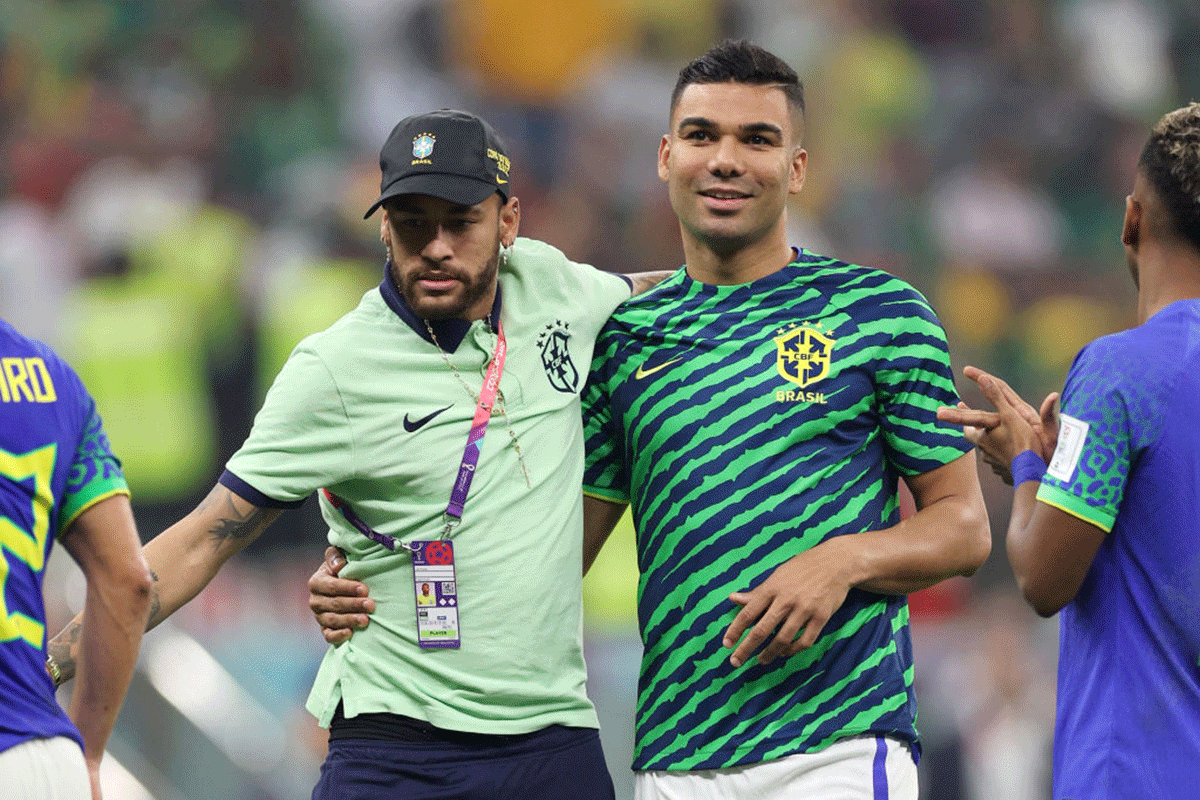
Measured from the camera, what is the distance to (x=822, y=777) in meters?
3.46

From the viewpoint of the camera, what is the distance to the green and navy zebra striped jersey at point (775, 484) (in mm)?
3525

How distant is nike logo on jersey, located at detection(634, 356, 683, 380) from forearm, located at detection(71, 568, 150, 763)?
1.22 metres

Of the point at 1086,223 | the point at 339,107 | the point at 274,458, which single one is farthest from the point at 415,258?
the point at 1086,223

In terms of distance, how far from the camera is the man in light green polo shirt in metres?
3.42

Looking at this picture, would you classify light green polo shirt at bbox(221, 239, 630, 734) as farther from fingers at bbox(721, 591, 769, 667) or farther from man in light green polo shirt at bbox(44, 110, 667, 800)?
fingers at bbox(721, 591, 769, 667)

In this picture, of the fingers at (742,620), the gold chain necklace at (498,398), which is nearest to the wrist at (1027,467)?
the fingers at (742,620)

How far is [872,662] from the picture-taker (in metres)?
3.54

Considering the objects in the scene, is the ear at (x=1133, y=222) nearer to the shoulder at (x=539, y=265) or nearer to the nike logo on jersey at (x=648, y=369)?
the nike logo on jersey at (x=648, y=369)

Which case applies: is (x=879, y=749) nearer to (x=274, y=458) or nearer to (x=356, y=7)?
(x=274, y=458)

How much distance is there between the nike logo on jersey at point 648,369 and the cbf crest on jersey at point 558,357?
15cm

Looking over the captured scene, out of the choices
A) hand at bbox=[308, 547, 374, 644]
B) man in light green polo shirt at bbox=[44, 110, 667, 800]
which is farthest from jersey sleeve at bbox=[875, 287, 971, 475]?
hand at bbox=[308, 547, 374, 644]

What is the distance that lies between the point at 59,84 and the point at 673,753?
7126 millimetres

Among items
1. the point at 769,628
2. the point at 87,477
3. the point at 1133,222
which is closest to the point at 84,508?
the point at 87,477

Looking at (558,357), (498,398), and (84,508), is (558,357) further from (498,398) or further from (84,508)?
(84,508)
